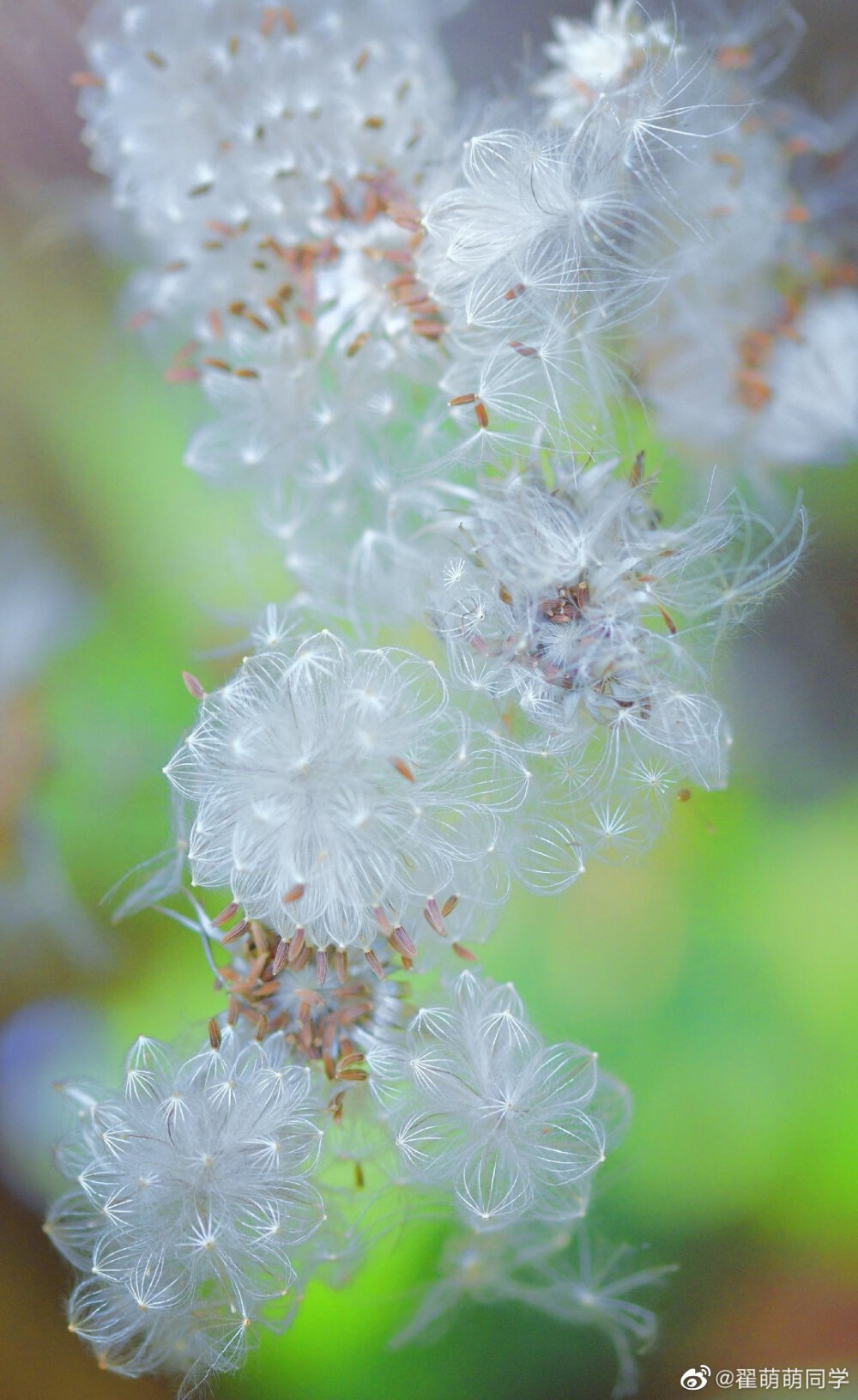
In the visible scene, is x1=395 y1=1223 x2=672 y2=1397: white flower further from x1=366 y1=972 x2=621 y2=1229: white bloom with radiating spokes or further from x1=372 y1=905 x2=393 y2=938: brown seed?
x1=372 y1=905 x2=393 y2=938: brown seed

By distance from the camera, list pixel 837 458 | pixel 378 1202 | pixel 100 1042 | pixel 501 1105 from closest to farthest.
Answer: pixel 501 1105
pixel 378 1202
pixel 100 1042
pixel 837 458

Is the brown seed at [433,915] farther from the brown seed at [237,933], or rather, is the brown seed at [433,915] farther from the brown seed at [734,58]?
the brown seed at [734,58]

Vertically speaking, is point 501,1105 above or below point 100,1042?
above

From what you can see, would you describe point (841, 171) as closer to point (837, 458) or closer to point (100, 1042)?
point (837, 458)

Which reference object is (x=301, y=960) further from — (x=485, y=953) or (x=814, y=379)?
(x=814, y=379)

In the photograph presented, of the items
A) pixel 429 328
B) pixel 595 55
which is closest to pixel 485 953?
pixel 429 328

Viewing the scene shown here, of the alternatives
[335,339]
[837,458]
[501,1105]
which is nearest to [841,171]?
[837,458]

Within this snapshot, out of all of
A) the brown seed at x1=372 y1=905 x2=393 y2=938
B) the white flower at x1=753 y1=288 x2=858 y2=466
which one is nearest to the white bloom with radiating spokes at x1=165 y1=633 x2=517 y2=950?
the brown seed at x1=372 y1=905 x2=393 y2=938
